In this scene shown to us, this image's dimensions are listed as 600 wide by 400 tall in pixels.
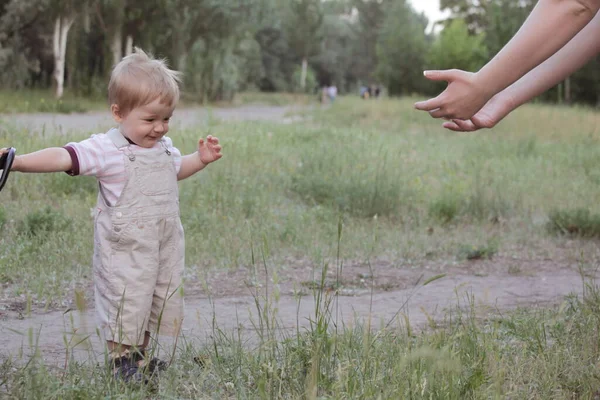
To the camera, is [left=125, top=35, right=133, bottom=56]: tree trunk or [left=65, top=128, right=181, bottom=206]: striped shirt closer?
[left=65, top=128, right=181, bottom=206]: striped shirt

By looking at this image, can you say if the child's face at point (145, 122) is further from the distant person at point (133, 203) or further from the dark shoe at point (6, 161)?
the dark shoe at point (6, 161)

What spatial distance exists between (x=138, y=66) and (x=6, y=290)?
2126mm

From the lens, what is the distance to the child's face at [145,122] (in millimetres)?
3338

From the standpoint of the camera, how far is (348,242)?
6.68m

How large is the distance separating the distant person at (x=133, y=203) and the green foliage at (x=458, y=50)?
4832cm

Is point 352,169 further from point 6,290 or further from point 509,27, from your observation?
point 509,27

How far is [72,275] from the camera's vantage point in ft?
16.9

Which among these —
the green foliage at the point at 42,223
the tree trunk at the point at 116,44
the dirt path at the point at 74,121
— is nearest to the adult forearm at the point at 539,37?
the green foliage at the point at 42,223

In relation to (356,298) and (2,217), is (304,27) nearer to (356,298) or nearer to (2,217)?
(2,217)

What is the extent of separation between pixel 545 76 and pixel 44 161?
7.69ft

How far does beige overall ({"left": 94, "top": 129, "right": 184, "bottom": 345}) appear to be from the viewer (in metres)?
3.28

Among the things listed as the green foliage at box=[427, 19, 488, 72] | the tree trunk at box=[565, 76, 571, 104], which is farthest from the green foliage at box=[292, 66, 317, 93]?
the tree trunk at box=[565, 76, 571, 104]

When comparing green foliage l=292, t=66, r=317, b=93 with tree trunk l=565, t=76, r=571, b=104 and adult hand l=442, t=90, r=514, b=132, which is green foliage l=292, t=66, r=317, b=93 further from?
adult hand l=442, t=90, r=514, b=132

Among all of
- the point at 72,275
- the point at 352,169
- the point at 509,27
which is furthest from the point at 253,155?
the point at 509,27
